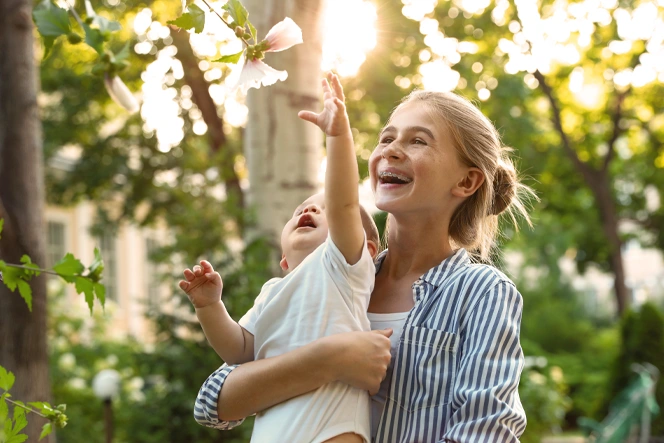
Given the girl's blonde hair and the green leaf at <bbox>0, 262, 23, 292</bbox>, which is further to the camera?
the girl's blonde hair

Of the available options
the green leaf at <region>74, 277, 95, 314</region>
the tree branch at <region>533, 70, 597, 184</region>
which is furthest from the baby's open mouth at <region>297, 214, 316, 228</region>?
the tree branch at <region>533, 70, 597, 184</region>

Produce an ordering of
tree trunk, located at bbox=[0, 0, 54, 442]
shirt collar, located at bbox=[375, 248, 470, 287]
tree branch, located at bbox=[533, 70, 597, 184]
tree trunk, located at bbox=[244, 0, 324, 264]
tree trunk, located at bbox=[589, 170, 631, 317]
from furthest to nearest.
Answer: tree trunk, located at bbox=[589, 170, 631, 317], tree branch, located at bbox=[533, 70, 597, 184], tree trunk, located at bbox=[244, 0, 324, 264], tree trunk, located at bbox=[0, 0, 54, 442], shirt collar, located at bbox=[375, 248, 470, 287]

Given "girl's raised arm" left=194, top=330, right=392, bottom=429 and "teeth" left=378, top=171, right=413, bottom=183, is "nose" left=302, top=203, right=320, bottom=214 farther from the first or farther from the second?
"girl's raised arm" left=194, top=330, right=392, bottom=429

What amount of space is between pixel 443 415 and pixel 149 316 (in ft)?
14.1

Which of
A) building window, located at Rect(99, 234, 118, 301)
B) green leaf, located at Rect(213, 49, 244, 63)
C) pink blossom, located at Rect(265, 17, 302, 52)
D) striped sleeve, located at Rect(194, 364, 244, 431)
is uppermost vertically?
pink blossom, located at Rect(265, 17, 302, 52)

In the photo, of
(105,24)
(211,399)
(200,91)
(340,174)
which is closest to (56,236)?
(200,91)

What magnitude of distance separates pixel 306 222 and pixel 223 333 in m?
0.36

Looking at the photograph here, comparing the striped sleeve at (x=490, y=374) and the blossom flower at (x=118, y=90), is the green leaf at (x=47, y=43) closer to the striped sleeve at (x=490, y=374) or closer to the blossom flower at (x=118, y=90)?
the blossom flower at (x=118, y=90)

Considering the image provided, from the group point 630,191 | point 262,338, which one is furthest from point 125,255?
point 262,338

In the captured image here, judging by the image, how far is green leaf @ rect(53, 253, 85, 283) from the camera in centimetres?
118

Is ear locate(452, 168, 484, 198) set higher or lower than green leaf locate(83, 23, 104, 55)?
lower

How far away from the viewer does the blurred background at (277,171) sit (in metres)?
5.31

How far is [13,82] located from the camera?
4680 mm

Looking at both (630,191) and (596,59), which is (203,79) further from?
(630,191)
